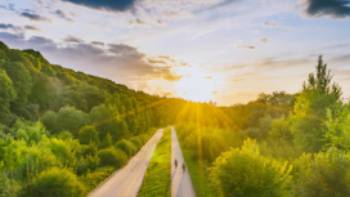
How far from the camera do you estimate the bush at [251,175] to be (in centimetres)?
2081

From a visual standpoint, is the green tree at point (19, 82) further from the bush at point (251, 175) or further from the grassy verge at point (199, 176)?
the bush at point (251, 175)

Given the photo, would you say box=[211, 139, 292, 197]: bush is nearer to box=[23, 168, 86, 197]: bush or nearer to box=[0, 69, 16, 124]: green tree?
box=[23, 168, 86, 197]: bush

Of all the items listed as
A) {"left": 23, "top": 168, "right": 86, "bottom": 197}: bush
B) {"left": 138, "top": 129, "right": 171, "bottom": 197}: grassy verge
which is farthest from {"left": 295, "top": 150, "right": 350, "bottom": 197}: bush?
{"left": 23, "top": 168, "right": 86, "bottom": 197}: bush

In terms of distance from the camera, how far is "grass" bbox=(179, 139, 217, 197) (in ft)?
103

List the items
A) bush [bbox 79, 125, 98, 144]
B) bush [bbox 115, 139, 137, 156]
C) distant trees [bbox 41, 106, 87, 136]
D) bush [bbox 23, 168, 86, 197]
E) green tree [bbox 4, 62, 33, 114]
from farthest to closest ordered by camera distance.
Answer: green tree [bbox 4, 62, 33, 114]
distant trees [bbox 41, 106, 87, 136]
bush [bbox 115, 139, 137, 156]
bush [bbox 79, 125, 98, 144]
bush [bbox 23, 168, 86, 197]

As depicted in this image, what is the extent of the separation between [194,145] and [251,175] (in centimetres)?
3285

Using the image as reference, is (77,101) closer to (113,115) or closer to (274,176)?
(113,115)

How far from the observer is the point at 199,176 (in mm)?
39250

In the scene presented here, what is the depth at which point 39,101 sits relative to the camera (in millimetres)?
73125

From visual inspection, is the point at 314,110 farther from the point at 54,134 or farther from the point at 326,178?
the point at 54,134

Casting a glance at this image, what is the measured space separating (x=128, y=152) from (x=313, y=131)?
95.2 ft

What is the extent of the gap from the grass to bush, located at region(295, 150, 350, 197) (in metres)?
12.9

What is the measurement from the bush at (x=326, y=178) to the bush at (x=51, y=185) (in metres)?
16.1

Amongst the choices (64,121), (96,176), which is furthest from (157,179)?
(64,121)
